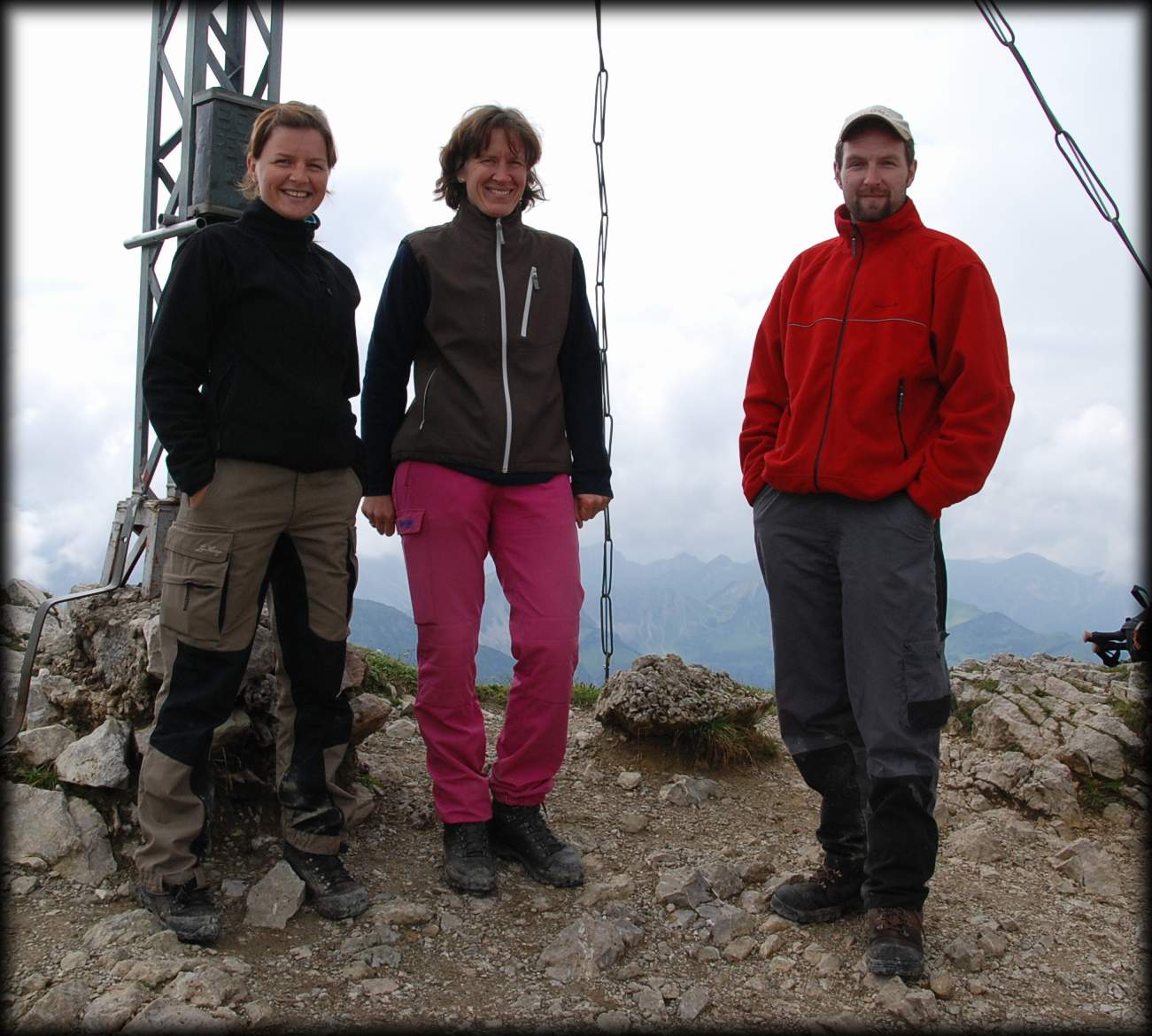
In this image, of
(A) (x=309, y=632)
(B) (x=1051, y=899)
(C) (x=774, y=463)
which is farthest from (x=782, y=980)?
(A) (x=309, y=632)

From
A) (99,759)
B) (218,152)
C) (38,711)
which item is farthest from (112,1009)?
(218,152)

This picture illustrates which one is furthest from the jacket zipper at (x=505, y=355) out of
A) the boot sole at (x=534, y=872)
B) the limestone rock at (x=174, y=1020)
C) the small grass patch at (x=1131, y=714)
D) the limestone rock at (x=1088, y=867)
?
the small grass patch at (x=1131, y=714)

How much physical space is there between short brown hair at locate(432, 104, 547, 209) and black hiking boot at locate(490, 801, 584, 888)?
2.40m

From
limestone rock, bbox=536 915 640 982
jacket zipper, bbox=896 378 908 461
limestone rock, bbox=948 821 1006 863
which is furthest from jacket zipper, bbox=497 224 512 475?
limestone rock, bbox=948 821 1006 863

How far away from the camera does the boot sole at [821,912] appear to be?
382 cm

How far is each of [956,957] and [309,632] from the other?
8.27ft

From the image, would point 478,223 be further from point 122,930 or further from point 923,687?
point 122,930

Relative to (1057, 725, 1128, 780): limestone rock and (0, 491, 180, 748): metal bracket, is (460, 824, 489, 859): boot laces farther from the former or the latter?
(1057, 725, 1128, 780): limestone rock

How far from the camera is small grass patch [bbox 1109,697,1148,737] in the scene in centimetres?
536

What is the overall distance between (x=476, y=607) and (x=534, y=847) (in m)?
1.00

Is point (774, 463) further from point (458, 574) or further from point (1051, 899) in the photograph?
point (1051, 899)

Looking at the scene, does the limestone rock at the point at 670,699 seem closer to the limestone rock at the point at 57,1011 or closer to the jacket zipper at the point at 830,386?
the jacket zipper at the point at 830,386

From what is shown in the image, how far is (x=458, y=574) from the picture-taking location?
153 inches

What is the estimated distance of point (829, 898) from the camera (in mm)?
3840
